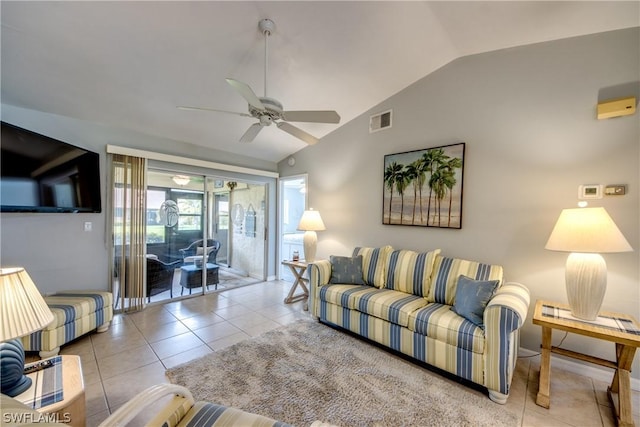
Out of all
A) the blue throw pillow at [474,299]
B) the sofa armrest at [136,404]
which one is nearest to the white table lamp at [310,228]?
the blue throw pillow at [474,299]

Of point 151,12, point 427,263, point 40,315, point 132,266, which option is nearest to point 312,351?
point 427,263

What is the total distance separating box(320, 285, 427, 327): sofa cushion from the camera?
8.36 feet

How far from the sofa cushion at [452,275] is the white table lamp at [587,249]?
23.3 inches

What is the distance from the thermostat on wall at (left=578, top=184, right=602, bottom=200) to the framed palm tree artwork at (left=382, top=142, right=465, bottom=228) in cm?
99

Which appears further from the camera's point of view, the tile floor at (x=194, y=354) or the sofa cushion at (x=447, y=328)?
the sofa cushion at (x=447, y=328)

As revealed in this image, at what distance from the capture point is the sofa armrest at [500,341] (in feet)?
6.40

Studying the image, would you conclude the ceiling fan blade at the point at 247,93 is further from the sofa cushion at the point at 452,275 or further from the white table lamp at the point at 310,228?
the sofa cushion at the point at 452,275

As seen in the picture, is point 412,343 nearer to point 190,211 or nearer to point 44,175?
point 190,211

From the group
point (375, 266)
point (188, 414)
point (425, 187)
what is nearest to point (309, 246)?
point (375, 266)

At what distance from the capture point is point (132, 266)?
3.56 m

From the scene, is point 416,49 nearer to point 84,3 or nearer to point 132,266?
point 84,3

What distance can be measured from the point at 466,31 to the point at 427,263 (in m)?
2.39

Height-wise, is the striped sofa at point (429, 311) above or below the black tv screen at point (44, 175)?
Result: below

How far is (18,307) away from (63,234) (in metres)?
2.60
